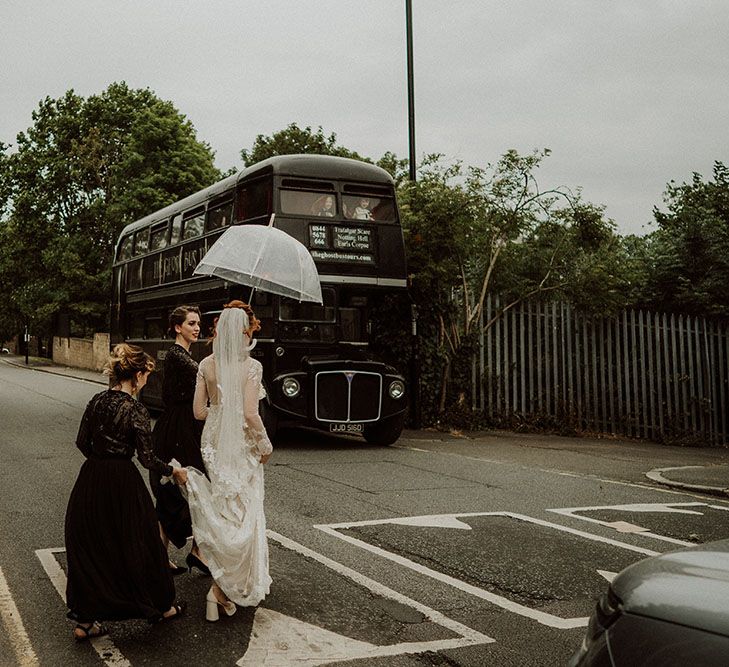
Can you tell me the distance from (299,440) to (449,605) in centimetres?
924

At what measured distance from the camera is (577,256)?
1684cm

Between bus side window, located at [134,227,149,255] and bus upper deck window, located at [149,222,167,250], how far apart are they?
0.31m

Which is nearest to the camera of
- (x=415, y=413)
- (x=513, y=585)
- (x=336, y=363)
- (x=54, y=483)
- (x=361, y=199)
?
(x=513, y=585)

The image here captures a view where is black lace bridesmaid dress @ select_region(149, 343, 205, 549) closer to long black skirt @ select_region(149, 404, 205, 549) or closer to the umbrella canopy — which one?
long black skirt @ select_region(149, 404, 205, 549)

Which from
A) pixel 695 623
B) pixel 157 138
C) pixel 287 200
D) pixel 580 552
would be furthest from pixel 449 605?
pixel 157 138

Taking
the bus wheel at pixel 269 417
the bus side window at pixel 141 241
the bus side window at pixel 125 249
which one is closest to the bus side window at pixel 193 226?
the bus side window at pixel 141 241

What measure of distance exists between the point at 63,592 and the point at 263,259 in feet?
8.59

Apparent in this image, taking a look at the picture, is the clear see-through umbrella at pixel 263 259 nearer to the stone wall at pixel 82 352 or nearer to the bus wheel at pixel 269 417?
the bus wheel at pixel 269 417

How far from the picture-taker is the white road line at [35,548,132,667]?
Answer: 156 inches

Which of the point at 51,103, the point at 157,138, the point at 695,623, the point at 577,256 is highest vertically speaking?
the point at 51,103

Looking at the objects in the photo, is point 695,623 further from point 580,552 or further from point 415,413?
point 415,413

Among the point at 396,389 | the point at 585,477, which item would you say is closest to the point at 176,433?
the point at 585,477

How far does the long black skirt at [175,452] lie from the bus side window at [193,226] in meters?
10.0

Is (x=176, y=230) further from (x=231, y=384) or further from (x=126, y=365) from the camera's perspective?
(x=126, y=365)
